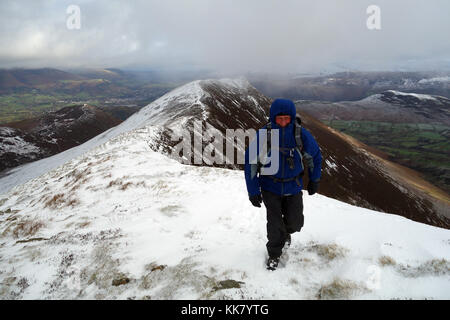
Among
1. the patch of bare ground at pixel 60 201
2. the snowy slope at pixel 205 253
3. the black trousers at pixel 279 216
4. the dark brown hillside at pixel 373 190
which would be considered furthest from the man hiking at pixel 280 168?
the dark brown hillside at pixel 373 190

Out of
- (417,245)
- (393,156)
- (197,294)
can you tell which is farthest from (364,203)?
(393,156)

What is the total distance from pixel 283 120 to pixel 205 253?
482 centimetres

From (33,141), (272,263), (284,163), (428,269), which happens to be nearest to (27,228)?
(272,263)

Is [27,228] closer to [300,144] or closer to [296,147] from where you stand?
[296,147]

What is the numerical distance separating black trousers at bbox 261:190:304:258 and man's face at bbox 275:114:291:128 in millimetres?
1940

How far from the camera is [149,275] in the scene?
656 centimetres

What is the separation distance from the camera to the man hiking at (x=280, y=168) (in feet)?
20.3

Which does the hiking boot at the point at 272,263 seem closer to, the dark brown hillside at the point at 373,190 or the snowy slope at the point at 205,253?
the snowy slope at the point at 205,253

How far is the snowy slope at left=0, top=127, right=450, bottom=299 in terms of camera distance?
18.5ft

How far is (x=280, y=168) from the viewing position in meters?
6.28

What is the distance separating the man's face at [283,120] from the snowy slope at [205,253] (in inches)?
156

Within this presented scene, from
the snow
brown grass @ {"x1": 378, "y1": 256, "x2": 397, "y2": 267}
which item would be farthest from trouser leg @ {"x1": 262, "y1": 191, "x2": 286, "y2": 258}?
the snow
